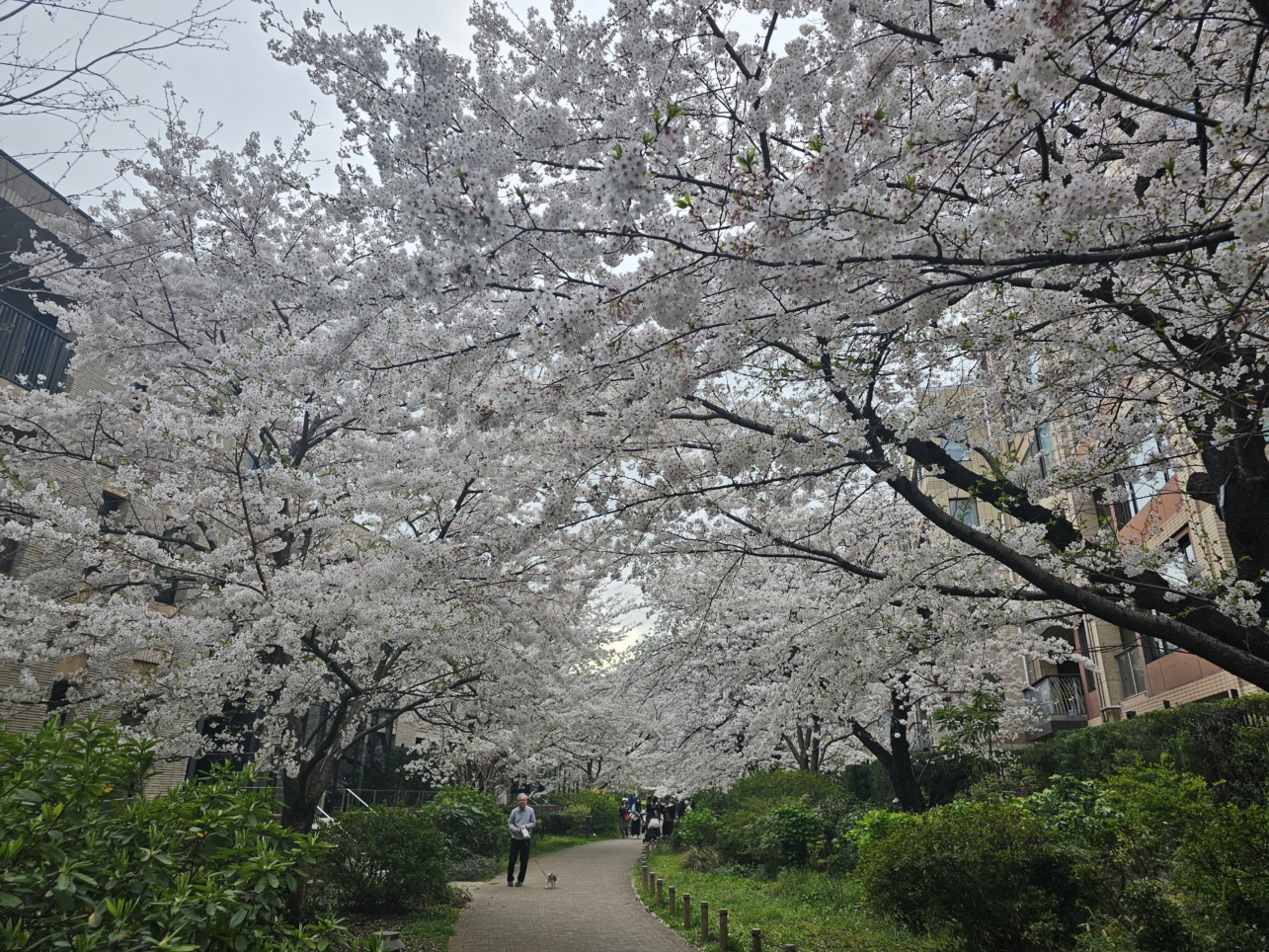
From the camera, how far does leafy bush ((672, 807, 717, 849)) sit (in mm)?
17906

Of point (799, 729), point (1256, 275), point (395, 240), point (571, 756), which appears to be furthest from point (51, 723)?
point (571, 756)

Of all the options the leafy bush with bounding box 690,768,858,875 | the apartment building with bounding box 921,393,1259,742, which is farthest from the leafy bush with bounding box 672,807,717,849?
the apartment building with bounding box 921,393,1259,742

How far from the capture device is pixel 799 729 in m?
20.1

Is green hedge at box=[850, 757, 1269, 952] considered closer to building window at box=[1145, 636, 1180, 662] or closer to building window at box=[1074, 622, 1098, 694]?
building window at box=[1145, 636, 1180, 662]

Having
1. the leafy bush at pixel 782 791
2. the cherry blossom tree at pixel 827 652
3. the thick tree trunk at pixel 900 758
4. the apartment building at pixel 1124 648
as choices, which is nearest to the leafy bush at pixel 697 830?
the leafy bush at pixel 782 791

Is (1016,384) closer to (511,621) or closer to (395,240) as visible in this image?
(395,240)

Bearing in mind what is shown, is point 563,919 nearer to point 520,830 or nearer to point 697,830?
point 520,830

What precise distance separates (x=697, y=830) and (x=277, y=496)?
14.2 m

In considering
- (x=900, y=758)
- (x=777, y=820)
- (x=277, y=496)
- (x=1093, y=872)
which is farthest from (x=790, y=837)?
(x=277, y=496)

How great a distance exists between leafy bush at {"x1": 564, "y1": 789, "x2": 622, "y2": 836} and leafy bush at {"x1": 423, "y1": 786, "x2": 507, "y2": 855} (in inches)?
515

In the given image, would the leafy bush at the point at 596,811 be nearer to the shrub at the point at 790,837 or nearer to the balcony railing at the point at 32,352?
the shrub at the point at 790,837

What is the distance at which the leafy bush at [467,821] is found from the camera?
16.5 m

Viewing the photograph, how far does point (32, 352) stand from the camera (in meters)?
15.5

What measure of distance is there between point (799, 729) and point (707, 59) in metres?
18.1
